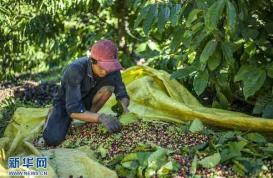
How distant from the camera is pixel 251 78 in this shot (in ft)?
10.7

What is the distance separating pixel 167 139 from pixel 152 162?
0.50 m

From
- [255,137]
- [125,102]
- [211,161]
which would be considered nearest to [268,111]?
[255,137]

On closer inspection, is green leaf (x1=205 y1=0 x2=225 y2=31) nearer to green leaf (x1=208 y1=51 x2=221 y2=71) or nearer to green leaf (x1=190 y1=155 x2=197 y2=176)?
green leaf (x1=208 y1=51 x2=221 y2=71)

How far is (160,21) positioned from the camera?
3178 mm

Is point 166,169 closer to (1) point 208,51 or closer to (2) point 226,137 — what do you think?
(2) point 226,137

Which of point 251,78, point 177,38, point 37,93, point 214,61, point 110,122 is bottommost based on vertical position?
point 37,93

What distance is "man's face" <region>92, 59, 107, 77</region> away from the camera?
132 inches

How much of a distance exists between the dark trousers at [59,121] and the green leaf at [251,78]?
0.95m

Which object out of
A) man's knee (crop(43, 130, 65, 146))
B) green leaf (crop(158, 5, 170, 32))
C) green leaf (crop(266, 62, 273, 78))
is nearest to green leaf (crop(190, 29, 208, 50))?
green leaf (crop(158, 5, 170, 32))

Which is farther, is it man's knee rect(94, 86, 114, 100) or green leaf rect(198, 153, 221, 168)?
man's knee rect(94, 86, 114, 100)

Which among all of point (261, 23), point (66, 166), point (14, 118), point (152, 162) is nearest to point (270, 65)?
point (261, 23)

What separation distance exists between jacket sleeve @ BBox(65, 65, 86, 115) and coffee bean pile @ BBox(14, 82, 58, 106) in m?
1.52

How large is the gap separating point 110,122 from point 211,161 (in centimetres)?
82

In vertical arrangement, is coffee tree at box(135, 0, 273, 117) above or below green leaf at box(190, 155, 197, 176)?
above
